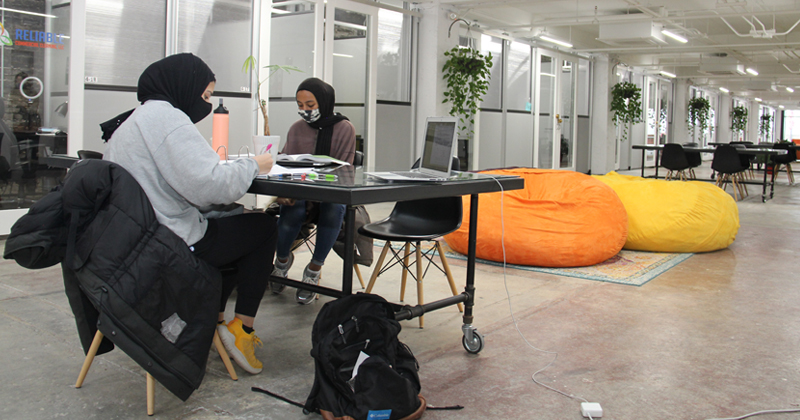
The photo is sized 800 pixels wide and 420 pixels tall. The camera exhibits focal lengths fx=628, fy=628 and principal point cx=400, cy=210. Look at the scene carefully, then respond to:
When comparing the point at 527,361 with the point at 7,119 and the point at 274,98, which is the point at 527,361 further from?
the point at 274,98

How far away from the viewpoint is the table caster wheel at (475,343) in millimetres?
2484

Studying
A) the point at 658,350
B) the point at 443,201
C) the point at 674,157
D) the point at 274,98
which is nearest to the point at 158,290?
the point at 443,201

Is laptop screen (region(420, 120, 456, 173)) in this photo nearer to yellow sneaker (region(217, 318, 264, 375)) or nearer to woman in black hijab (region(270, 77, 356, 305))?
woman in black hijab (region(270, 77, 356, 305))

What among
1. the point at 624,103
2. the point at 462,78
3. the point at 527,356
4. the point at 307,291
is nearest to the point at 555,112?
the point at 624,103

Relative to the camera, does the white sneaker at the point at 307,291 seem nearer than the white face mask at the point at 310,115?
Yes

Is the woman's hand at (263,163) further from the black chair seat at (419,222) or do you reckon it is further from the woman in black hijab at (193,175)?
the black chair seat at (419,222)

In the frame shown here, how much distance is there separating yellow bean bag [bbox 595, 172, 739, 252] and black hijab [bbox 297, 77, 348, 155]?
2.59 metres

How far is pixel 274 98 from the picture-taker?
22.5ft

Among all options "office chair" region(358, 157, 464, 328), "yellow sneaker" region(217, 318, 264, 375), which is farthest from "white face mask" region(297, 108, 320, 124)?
"yellow sneaker" region(217, 318, 264, 375)

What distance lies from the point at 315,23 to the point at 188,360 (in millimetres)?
5726

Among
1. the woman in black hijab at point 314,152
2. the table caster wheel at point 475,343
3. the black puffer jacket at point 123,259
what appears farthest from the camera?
the woman in black hijab at point 314,152

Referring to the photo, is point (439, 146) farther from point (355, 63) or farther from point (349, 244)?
point (355, 63)

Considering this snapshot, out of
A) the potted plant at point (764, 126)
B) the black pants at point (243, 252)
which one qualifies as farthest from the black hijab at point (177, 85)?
the potted plant at point (764, 126)

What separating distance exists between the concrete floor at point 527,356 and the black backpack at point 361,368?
14 centimetres
